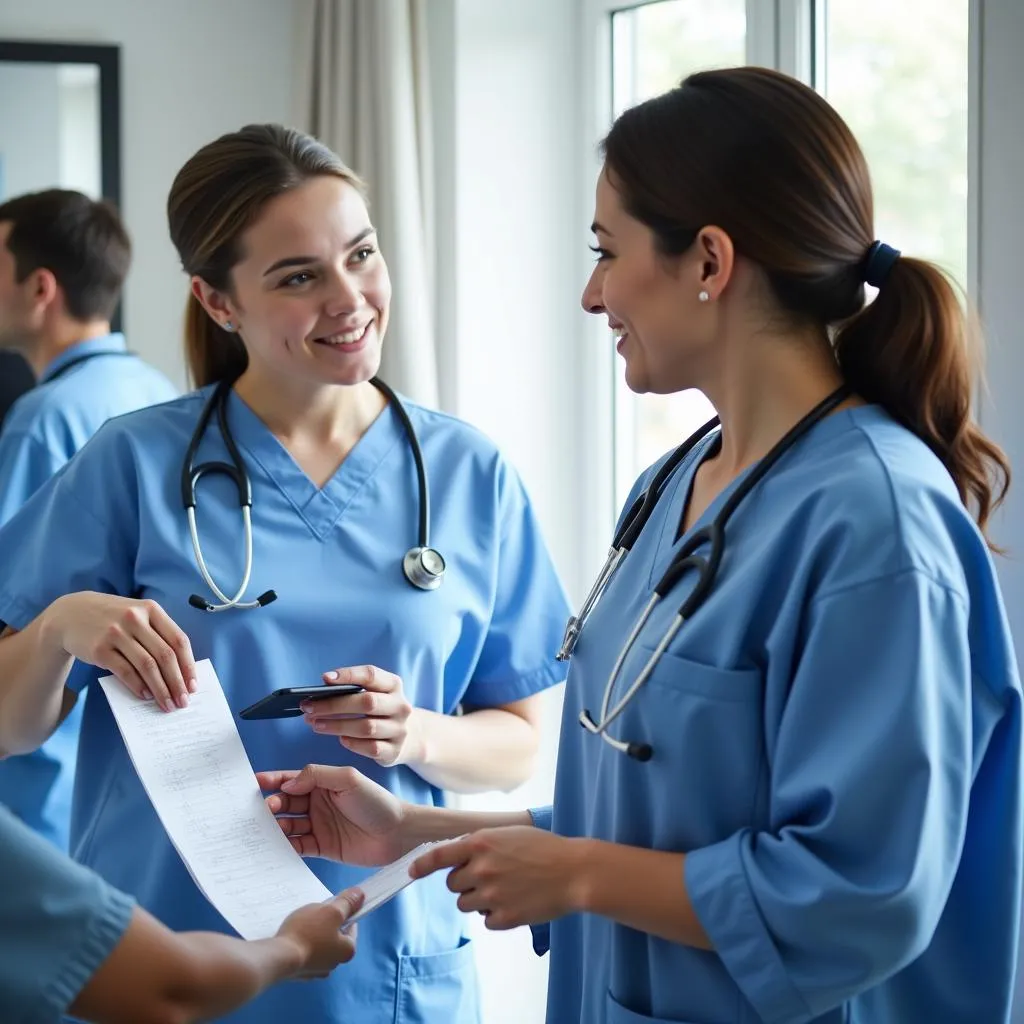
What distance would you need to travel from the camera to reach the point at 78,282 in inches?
107

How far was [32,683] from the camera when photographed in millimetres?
1662

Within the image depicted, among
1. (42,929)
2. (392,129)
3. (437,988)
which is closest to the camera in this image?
(42,929)

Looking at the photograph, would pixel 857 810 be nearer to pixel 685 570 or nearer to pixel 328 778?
pixel 685 570

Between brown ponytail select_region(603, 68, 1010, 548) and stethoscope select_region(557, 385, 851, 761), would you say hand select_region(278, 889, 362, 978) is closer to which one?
stethoscope select_region(557, 385, 851, 761)

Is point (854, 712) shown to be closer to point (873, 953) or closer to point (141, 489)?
point (873, 953)

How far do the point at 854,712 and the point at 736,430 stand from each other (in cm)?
33

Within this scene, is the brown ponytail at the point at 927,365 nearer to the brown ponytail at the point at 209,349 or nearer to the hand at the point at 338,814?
the hand at the point at 338,814

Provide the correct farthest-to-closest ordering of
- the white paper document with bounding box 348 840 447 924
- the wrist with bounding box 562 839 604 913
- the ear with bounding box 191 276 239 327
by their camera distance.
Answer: the ear with bounding box 191 276 239 327
the white paper document with bounding box 348 840 447 924
the wrist with bounding box 562 839 604 913

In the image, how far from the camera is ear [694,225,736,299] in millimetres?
1185

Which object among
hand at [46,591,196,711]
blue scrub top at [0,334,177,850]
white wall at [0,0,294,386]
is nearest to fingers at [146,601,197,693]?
hand at [46,591,196,711]

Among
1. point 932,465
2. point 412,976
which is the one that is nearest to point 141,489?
point 412,976

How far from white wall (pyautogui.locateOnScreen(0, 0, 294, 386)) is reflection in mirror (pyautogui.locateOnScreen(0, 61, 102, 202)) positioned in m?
0.07

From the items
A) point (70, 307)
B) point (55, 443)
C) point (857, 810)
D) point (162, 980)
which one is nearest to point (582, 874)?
point (857, 810)

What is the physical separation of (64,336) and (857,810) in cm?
213
